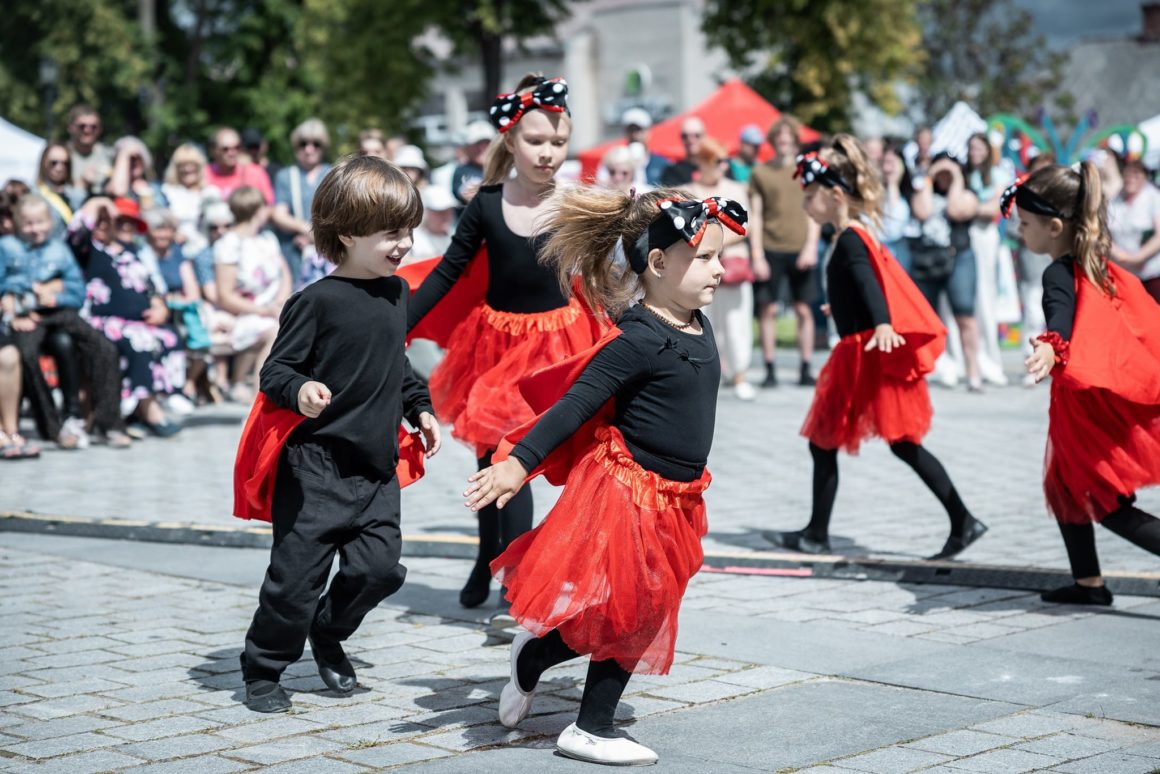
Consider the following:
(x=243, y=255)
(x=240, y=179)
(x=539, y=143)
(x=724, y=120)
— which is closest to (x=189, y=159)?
(x=240, y=179)

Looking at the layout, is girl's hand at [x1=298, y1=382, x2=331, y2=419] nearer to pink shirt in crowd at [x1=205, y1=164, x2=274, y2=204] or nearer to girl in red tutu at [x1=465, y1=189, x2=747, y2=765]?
girl in red tutu at [x1=465, y1=189, x2=747, y2=765]

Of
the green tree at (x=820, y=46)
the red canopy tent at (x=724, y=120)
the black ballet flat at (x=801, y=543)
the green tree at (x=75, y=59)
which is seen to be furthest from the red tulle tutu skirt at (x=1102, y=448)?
the green tree at (x=75, y=59)

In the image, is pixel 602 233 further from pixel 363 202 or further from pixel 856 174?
pixel 856 174

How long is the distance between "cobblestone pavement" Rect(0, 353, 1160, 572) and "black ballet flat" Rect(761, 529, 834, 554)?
14 cm

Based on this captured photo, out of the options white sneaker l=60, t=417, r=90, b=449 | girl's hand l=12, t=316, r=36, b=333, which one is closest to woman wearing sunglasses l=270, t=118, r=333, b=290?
white sneaker l=60, t=417, r=90, b=449

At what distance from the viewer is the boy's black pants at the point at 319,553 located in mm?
4730

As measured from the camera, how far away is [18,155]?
18016 millimetres

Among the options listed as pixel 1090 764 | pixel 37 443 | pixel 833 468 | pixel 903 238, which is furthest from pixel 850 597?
pixel 903 238

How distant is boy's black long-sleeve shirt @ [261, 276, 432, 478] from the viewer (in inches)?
187

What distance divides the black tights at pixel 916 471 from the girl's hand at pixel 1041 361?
55.3 inches

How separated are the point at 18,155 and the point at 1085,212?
14.9m

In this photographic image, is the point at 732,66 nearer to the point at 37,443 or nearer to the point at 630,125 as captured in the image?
the point at 630,125

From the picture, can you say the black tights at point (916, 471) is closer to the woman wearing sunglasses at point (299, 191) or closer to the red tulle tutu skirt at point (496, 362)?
the red tulle tutu skirt at point (496, 362)

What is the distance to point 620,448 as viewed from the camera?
4.42 meters
